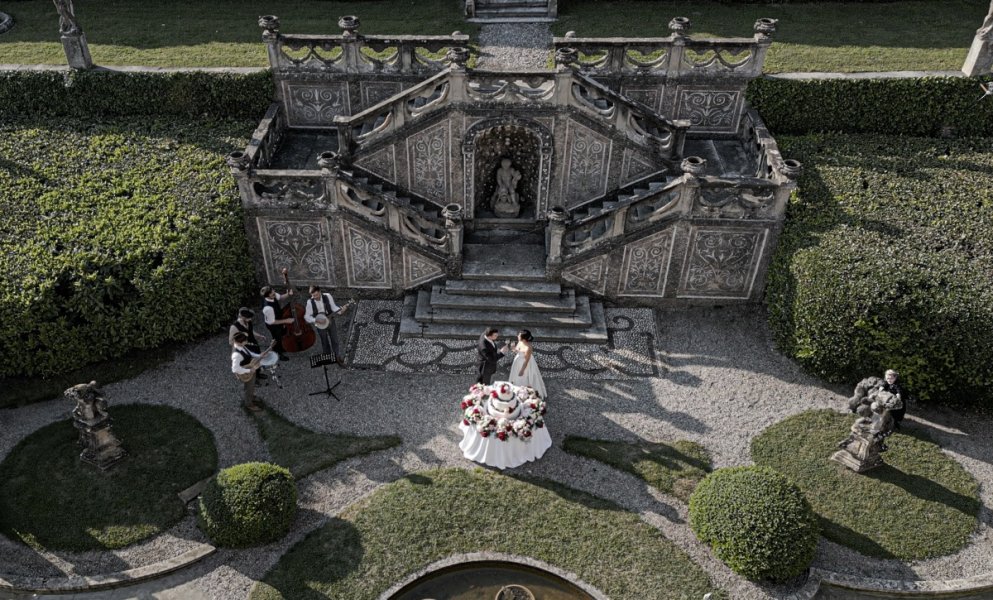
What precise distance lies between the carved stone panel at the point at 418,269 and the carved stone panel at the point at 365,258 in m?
0.42

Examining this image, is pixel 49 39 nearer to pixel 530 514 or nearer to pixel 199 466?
pixel 199 466

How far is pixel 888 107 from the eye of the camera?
20.9 metres

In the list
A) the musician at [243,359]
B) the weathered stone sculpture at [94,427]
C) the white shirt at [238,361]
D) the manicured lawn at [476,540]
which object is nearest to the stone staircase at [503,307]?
the musician at [243,359]

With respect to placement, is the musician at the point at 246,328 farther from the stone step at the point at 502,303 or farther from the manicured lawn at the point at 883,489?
the manicured lawn at the point at 883,489

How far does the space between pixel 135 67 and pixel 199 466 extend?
12974 mm

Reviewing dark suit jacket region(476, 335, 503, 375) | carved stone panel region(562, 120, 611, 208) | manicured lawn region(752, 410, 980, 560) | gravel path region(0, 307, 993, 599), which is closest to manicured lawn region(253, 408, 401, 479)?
gravel path region(0, 307, 993, 599)

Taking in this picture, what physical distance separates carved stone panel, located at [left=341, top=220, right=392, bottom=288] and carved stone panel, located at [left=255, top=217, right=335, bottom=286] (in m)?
0.46

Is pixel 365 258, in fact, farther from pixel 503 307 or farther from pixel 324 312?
pixel 503 307

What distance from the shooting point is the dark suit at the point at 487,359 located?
15.2m

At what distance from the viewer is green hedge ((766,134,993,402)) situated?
49.1 feet

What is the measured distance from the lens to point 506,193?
19406mm

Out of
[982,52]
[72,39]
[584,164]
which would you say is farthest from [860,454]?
[72,39]

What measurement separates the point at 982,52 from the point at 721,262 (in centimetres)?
1015

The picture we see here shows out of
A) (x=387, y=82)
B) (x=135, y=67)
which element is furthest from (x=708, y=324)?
(x=135, y=67)
